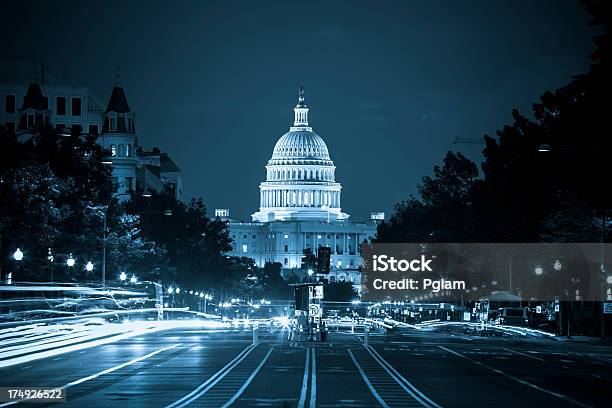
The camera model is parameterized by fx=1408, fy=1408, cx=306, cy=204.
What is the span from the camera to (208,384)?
36.1m

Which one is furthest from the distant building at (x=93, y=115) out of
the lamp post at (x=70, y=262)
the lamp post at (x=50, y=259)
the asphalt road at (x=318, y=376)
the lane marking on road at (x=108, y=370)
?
the lane marking on road at (x=108, y=370)

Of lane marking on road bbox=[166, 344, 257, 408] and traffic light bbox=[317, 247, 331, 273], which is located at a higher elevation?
traffic light bbox=[317, 247, 331, 273]

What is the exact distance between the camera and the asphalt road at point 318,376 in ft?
102

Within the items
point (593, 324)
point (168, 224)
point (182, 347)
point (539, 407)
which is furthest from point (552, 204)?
point (539, 407)

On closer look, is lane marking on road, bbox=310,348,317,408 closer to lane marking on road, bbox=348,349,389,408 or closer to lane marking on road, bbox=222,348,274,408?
lane marking on road, bbox=348,349,389,408

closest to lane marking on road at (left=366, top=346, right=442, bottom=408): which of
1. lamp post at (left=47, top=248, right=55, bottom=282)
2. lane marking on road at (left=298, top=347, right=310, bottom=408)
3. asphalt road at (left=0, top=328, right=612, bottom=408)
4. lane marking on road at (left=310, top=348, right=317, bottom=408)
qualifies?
asphalt road at (left=0, top=328, right=612, bottom=408)

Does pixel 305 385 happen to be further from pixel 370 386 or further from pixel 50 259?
pixel 50 259

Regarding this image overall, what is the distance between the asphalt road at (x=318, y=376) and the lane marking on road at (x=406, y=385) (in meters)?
0.03

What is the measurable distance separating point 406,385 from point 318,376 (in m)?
3.78

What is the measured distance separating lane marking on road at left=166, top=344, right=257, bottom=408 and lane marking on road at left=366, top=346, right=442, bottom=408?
4828 millimetres

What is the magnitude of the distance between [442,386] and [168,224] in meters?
101

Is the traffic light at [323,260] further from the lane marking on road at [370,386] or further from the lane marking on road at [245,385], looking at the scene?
the lane marking on road at [245,385]

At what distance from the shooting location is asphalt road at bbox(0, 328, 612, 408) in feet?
102

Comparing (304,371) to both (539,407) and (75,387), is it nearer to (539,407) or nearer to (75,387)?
(75,387)
